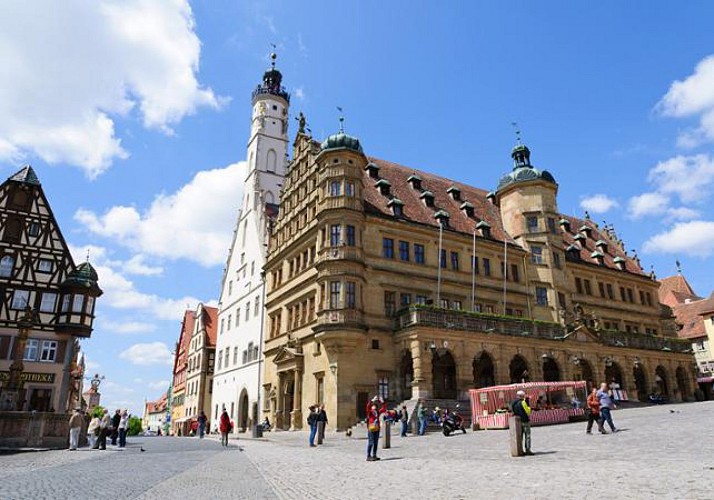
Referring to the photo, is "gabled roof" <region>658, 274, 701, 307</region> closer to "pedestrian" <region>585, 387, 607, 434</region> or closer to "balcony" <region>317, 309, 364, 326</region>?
"balcony" <region>317, 309, 364, 326</region>

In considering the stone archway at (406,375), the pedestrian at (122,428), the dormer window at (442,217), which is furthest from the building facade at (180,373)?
the dormer window at (442,217)

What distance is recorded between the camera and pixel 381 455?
16797 millimetres

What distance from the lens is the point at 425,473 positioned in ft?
38.9

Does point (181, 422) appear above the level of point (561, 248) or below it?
below

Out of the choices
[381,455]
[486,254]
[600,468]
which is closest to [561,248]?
[486,254]

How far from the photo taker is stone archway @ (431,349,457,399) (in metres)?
34.1

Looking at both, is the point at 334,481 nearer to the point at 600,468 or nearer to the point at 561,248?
the point at 600,468

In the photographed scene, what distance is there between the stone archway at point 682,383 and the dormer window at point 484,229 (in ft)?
71.4

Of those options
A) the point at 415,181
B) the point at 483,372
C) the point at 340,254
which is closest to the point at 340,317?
the point at 340,254

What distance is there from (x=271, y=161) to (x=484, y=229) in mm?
26189

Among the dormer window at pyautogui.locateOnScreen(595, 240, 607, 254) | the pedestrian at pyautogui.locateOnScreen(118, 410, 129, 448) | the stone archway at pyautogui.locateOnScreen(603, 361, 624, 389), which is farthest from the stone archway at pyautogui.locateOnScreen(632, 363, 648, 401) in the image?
the pedestrian at pyautogui.locateOnScreen(118, 410, 129, 448)

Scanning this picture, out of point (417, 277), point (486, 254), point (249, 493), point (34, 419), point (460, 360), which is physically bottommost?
point (249, 493)

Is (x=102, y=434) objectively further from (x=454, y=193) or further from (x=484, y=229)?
(x=454, y=193)

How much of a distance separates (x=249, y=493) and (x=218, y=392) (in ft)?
150
